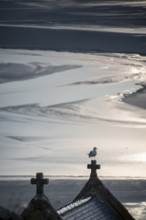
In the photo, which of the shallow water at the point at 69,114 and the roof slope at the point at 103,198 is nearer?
the roof slope at the point at 103,198

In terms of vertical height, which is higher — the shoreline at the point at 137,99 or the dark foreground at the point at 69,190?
the shoreline at the point at 137,99

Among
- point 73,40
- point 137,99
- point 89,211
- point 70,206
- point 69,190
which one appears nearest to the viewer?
point 70,206

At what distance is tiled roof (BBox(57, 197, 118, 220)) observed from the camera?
12.8 m

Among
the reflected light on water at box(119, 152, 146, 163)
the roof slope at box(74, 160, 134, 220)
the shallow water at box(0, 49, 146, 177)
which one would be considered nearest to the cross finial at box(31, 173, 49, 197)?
the roof slope at box(74, 160, 134, 220)

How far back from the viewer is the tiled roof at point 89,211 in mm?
12805

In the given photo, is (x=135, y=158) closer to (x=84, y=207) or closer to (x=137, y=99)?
(x=137, y=99)

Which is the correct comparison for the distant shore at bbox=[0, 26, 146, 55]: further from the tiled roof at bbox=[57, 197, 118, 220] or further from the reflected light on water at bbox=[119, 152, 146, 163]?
the tiled roof at bbox=[57, 197, 118, 220]

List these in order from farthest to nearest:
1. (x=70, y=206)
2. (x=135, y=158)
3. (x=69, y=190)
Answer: (x=135, y=158), (x=69, y=190), (x=70, y=206)

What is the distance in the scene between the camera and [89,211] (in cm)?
1323

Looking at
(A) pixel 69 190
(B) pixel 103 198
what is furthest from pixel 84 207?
(A) pixel 69 190

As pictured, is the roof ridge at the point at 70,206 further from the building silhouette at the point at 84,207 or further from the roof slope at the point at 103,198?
the roof slope at the point at 103,198

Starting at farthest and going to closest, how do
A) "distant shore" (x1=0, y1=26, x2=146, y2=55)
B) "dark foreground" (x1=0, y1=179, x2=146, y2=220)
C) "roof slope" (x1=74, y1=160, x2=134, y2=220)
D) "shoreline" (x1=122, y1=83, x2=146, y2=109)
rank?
"distant shore" (x1=0, y1=26, x2=146, y2=55) < "shoreline" (x1=122, y1=83, x2=146, y2=109) < "dark foreground" (x1=0, y1=179, x2=146, y2=220) < "roof slope" (x1=74, y1=160, x2=134, y2=220)

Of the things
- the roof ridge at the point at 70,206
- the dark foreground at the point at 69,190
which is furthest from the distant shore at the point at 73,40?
the roof ridge at the point at 70,206

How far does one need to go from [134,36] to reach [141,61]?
24.6ft
